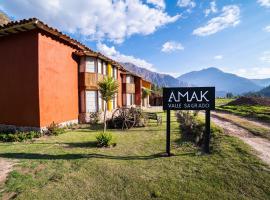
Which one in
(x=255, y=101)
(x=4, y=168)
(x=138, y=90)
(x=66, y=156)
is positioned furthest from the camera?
(x=255, y=101)

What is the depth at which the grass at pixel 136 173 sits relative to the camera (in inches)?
208

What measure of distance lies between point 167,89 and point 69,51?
10.5 m

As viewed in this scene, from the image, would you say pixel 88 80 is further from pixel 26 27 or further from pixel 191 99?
pixel 191 99

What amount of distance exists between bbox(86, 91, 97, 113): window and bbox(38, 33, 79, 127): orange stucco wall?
39.7 inches

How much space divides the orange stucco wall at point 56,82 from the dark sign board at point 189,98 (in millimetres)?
8306

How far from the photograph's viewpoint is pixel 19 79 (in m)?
12.7

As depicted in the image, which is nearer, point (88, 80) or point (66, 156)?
point (66, 156)

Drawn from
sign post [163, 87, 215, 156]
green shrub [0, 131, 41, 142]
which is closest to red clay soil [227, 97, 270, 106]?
sign post [163, 87, 215, 156]

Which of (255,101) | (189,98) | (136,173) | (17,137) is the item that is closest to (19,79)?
(17,137)

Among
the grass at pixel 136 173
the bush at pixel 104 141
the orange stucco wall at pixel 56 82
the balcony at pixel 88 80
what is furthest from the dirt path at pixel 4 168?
the balcony at pixel 88 80

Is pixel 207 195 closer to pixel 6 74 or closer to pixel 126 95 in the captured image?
pixel 6 74

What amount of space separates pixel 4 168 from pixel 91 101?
11099mm

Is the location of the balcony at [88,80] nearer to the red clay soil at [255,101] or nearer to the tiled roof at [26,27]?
the tiled roof at [26,27]

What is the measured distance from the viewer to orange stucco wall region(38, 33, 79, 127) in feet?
40.5
